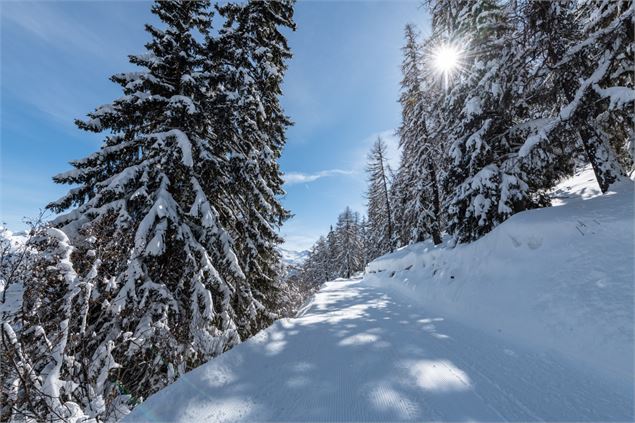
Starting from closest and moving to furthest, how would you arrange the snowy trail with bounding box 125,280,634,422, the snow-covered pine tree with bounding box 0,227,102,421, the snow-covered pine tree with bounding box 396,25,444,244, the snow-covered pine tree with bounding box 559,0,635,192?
the snowy trail with bounding box 125,280,634,422, the snow-covered pine tree with bounding box 0,227,102,421, the snow-covered pine tree with bounding box 559,0,635,192, the snow-covered pine tree with bounding box 396,25,444,244

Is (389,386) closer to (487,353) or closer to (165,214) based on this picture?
(487,353)

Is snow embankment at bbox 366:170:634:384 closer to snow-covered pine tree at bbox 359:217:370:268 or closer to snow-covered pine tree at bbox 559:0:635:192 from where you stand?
snow-covered pine tree at bbox 559:0:635:192

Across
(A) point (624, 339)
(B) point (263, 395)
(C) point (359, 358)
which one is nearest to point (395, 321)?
(C) point (359, 358)

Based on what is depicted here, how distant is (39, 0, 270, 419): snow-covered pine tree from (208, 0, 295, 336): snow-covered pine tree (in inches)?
18.4

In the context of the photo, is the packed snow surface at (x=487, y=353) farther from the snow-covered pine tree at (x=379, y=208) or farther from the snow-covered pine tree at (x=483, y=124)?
the snow-covered pine tree at (x=379, y=208)

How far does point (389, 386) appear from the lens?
11.1ft

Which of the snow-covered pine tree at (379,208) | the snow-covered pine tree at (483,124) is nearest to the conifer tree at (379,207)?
the snow-covered pine tree at (379,208)

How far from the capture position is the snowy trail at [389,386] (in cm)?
282

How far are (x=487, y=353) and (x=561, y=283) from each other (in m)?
2.03

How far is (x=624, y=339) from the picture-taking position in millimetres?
3678

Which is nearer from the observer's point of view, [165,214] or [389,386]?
[389,386]

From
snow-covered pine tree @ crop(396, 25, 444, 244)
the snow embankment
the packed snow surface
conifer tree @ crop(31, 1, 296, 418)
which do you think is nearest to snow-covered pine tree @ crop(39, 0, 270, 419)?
conifer tree @ crop(31, 1, 296, 418)

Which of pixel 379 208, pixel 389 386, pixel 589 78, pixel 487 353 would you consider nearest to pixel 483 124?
pixel 589 78

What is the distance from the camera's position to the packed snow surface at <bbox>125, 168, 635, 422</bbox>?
2912 millimetres
